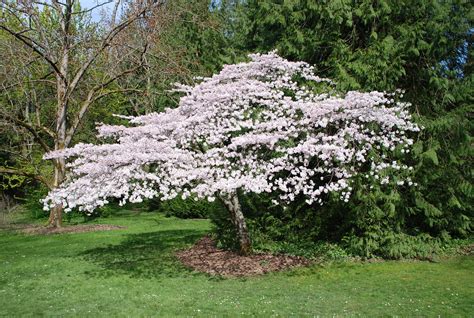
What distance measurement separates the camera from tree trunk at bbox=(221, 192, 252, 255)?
9.30 meters

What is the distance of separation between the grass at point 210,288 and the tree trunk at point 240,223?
137cm

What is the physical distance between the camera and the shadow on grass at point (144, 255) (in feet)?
28.9

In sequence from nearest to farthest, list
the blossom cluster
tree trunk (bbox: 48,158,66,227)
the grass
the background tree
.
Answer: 1. the grass
2. the blossom cluster
3. the background tree
4. tree trunk (bbox: 48,158,66,227)

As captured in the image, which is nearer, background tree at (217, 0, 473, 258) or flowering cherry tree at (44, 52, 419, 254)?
flowering cherry tree at (44, 52, 419, 254)

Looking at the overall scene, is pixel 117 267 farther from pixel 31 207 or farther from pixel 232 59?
pixel 31 207

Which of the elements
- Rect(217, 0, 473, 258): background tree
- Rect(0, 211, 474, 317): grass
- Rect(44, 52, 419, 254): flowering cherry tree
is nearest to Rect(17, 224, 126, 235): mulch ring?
Rect(0, 211, 474, 317): grass

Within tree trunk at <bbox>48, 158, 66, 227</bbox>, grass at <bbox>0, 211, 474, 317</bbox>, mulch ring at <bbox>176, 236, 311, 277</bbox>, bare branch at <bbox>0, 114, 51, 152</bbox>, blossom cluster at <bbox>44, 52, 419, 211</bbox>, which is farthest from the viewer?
tree trunk at <bbox>48, 158, 66, 227</bbox>

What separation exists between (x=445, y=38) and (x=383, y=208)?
3926 millimetres

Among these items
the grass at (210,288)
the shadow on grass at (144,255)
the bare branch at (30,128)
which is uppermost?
the bare branch at (30,128)

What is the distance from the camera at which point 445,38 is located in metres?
9.60

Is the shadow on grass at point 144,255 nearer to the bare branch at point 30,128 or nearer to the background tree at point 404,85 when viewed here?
the background tree at point 404,85

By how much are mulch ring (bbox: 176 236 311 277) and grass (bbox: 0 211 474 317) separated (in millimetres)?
329

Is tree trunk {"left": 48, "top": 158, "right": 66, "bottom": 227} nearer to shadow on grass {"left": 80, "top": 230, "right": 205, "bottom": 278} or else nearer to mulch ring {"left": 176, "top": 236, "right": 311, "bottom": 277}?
shadow on grass {"left": 80, "top": 230, "right": 205, "bottom": 278}

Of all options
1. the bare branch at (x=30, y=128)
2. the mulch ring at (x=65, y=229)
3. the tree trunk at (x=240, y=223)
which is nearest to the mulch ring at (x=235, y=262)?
the tree trunk at (x=240, y=223)
